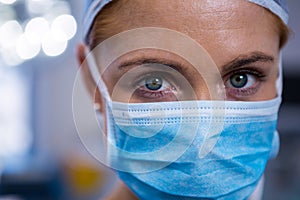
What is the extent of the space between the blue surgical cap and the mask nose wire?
0.15ft

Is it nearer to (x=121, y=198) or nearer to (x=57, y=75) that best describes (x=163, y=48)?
(x=121, y=198)

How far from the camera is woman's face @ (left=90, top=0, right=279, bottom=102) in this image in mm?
841

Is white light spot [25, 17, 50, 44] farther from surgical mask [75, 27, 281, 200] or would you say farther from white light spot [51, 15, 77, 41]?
surgical mask [75, 27, 281, 200]

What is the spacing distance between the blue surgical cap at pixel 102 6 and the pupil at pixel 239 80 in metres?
0.13

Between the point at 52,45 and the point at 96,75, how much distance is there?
7.59 feet

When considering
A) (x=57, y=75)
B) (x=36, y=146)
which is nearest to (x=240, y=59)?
(x=57, y=75)

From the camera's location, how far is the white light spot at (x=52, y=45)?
10.2ft

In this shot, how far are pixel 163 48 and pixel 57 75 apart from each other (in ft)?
11.7

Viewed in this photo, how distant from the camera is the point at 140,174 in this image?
0.94 meters

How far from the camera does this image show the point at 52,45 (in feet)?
10.6

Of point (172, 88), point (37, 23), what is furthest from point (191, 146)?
point (37, 23)

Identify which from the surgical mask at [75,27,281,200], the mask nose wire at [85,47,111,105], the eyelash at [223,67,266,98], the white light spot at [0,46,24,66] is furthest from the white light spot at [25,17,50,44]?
the eyelash at [223,67,266,98]

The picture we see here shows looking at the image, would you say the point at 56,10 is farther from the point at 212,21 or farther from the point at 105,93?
the point at 212,21

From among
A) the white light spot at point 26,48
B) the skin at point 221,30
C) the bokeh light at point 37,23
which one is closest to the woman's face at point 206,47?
the skin at point 221,30
